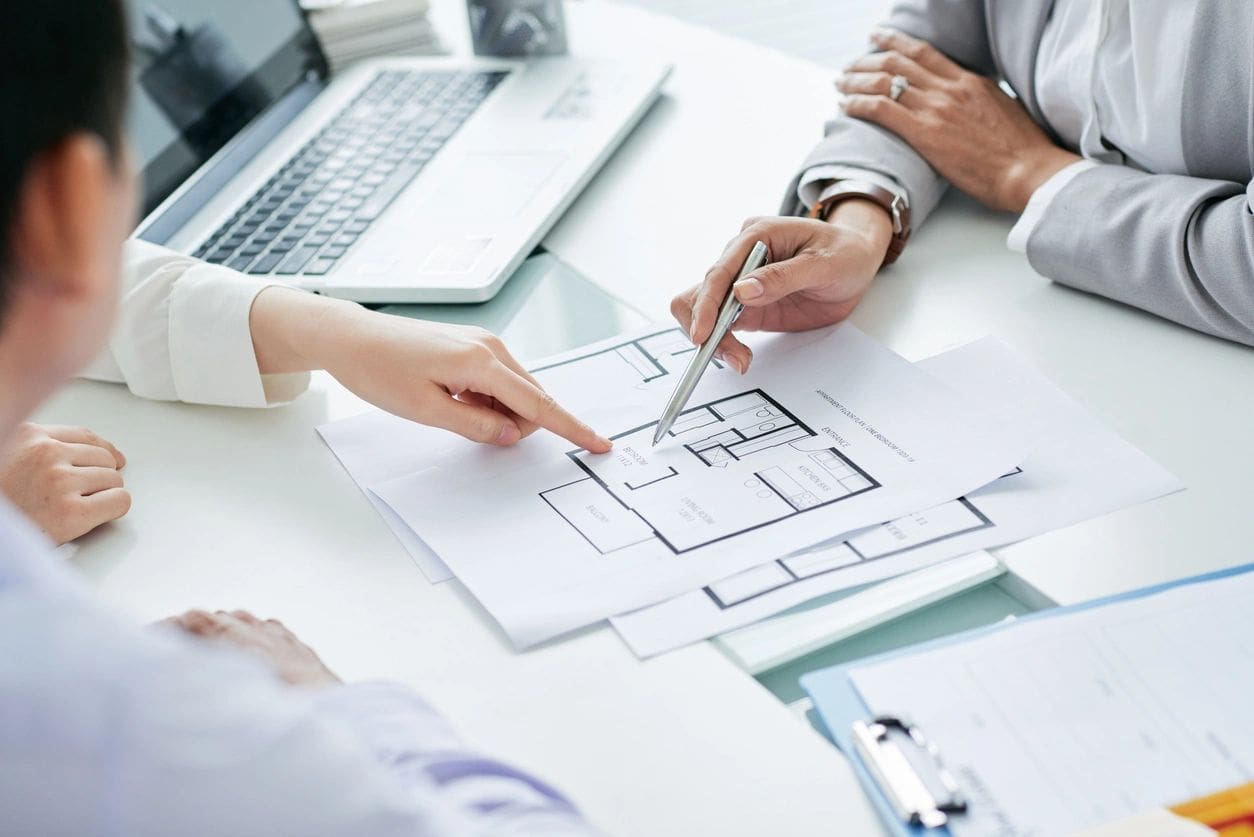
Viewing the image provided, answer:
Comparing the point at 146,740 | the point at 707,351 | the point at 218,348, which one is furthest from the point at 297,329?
the point at 146,740

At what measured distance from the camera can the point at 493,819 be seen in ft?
1.72

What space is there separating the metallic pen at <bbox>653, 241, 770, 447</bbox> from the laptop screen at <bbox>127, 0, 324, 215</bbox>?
0.57m

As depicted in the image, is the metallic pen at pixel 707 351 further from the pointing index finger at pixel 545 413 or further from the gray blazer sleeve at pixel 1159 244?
the gray blazer sleeve at pixel 1159 244

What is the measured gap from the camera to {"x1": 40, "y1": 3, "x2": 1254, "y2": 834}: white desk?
0.60 metres

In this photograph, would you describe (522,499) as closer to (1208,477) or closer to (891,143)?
(1208,477)

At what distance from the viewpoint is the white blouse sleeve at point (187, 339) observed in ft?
3.01

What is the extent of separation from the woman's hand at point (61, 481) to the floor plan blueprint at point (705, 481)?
0.92ft

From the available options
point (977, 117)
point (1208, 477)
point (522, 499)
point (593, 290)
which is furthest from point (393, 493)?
point (977, 117)

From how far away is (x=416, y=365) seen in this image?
0.85 metres

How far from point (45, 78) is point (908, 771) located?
452mm

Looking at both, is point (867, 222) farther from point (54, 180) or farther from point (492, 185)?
point (54, 180)

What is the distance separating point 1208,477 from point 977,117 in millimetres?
478

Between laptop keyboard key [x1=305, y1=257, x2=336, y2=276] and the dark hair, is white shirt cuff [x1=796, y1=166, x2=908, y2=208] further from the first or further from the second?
the dark hair

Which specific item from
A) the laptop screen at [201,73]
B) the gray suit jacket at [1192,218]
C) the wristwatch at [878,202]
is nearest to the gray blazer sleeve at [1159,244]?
the gray suit jacket at [1192,218]
